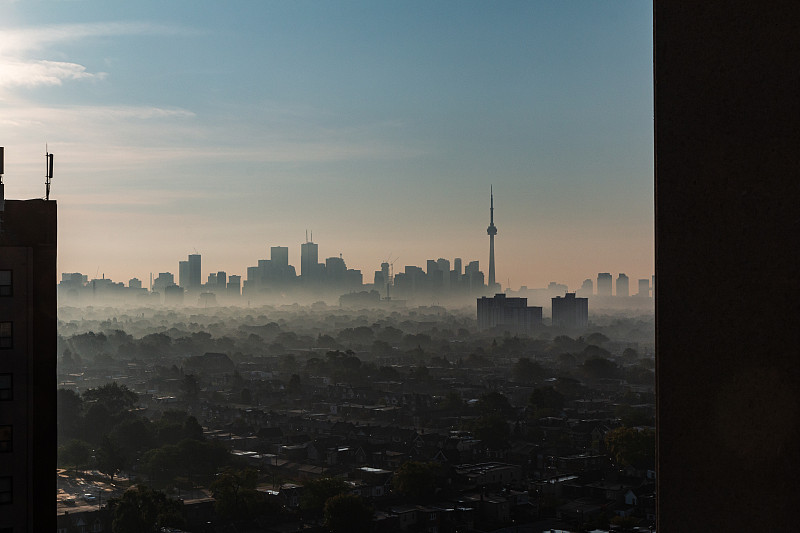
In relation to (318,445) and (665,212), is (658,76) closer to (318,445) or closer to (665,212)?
(665,212)

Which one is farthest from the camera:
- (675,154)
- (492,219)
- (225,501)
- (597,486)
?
(492,219)

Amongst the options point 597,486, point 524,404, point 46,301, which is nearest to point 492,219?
point 524,404

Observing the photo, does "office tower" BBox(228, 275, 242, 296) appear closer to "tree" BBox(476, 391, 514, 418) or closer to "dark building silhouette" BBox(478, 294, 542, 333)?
"dark building silhouette" BBox(478, 294, 542, 333)

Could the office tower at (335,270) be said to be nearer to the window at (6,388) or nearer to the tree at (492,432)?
the tree at (492,432)

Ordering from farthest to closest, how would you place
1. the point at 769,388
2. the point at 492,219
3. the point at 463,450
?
the point at 492,219 < the point at 463,450 < the point at 769,388

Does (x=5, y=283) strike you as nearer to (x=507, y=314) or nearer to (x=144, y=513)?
(x=144, y=513)
